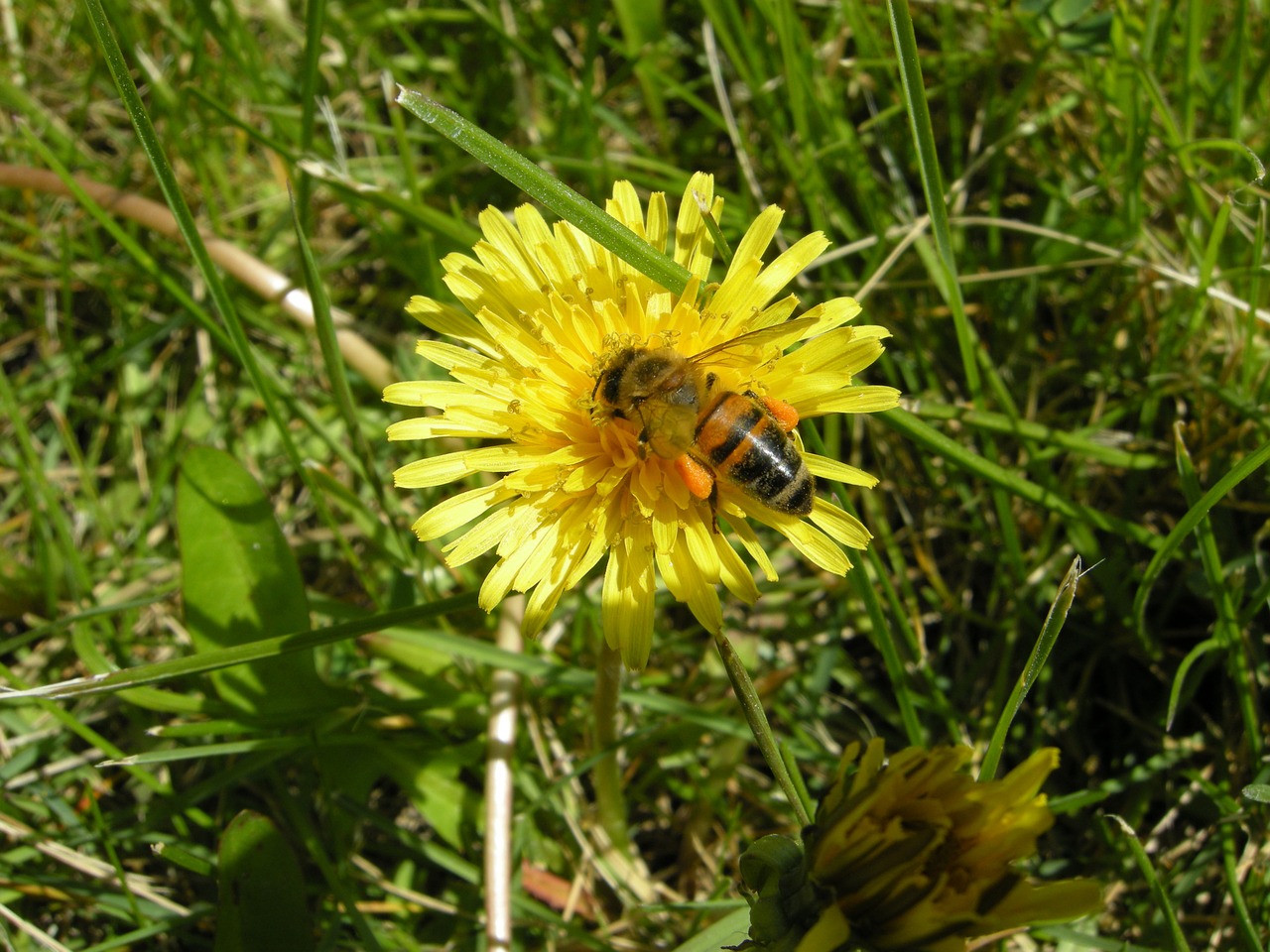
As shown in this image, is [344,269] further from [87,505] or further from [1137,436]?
[1137,436]

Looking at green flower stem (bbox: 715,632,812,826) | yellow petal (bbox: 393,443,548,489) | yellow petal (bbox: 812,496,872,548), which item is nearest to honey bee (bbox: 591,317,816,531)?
yellow petal (bbox: 812,496,872,548)

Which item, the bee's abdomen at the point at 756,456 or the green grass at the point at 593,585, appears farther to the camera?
the green grass at the point at 593,585

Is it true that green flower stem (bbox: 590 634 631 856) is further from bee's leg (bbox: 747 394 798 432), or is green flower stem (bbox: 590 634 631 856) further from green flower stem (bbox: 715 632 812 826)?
bee's leg (bbox: 747 394 798 432)

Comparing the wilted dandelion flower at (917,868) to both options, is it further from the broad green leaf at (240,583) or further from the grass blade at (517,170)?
the broad green leaf at (240,583)

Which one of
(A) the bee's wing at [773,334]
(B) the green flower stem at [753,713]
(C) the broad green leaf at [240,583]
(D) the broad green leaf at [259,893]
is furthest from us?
(C) the broad green leaf at [240,583]

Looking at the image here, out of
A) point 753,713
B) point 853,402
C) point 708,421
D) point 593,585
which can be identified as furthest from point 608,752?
point 853,402

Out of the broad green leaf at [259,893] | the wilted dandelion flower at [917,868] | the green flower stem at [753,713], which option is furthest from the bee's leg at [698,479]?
the broad green leaf at [259,893]
